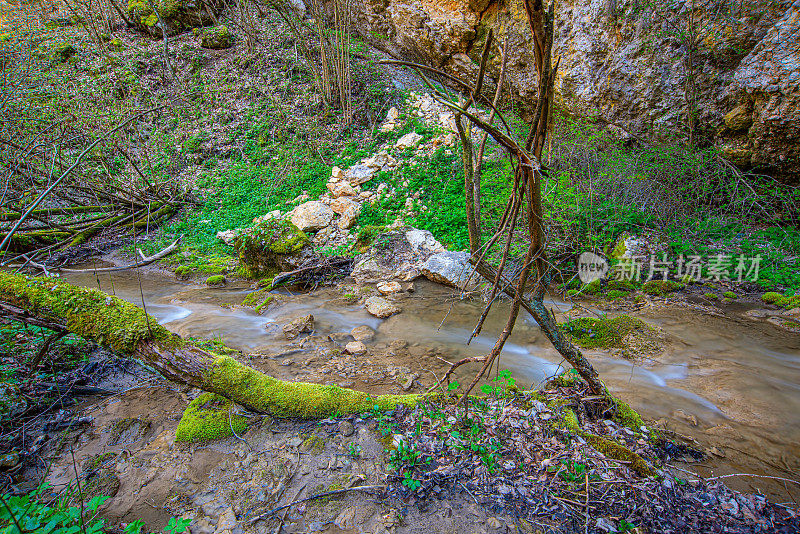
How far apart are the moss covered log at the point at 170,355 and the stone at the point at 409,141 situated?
306 inches

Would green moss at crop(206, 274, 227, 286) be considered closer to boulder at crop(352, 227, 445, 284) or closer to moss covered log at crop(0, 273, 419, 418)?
boulder at crop(352, 227, 445, 284)

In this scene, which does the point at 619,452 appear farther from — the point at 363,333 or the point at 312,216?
the point at 312,216

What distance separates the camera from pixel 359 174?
8.51 meters

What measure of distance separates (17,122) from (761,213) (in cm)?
1645

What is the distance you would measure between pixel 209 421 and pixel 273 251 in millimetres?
4629

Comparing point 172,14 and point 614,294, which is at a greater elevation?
point 172,14

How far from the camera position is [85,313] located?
273 cm

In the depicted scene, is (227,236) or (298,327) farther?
(227,236)

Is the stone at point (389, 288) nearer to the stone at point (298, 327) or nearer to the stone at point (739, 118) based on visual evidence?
the stone at point (298, 327)

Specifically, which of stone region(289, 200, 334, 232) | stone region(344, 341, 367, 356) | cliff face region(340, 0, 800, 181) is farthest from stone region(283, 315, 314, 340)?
cliff face region(340, 0, 800, 181)

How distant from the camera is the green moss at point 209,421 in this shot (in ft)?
8.32

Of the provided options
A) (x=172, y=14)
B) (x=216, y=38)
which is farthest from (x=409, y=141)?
(x=172, y=14)

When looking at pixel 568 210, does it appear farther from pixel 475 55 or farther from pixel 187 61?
pixel 187 61

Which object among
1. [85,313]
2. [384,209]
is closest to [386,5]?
[384,209]
